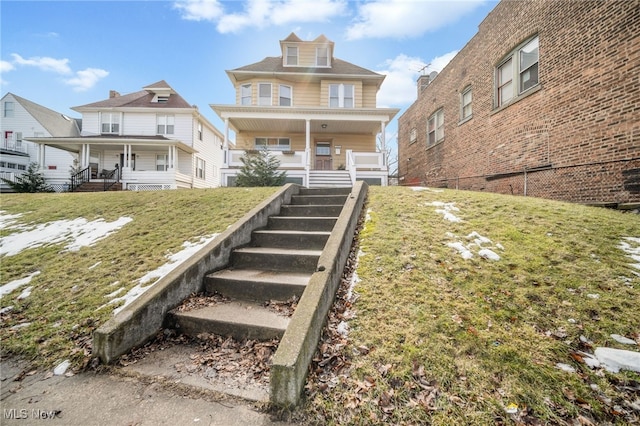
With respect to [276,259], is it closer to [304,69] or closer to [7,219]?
[7,219]

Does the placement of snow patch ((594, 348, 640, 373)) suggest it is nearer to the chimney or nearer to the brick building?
the brick building

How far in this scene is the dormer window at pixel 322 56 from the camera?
59.4 ft

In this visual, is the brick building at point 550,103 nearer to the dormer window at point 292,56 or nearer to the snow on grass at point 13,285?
the dormer window at point 292,56

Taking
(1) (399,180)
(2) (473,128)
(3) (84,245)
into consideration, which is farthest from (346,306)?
(1) (399,180)

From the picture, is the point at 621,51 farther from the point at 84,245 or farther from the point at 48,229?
the point at 48,229

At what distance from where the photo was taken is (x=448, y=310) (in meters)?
2.84

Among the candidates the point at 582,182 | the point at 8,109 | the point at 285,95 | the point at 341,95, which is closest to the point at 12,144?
the point at 8,109

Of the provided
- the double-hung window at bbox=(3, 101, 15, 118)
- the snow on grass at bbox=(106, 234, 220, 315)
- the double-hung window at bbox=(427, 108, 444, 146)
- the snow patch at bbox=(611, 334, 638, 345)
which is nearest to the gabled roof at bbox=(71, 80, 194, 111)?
the double-hung window at bbox=(3, 101, 15, 118)

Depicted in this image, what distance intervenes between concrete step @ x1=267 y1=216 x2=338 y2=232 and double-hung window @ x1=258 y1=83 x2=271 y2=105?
13494 mm

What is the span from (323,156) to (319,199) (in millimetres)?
11931

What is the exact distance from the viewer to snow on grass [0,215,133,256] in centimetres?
541

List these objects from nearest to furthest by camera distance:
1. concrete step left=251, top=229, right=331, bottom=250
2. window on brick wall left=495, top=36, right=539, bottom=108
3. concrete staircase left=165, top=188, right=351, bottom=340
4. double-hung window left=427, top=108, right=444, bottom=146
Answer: concrete staircase left=165, top=188, right=351, bottom=340 < concrete step left=251, top=229, right=331, bottom=250 < window on brick wall left=495, top=36, right=539, bottom=108 < double-hung window left=427, top=108, right=444, bottom=146

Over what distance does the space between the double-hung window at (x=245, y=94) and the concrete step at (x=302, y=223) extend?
45.5 feet

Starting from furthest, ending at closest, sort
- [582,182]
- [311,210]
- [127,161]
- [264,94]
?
[127,161]
[264,94]
[582,182]
[311,210]
